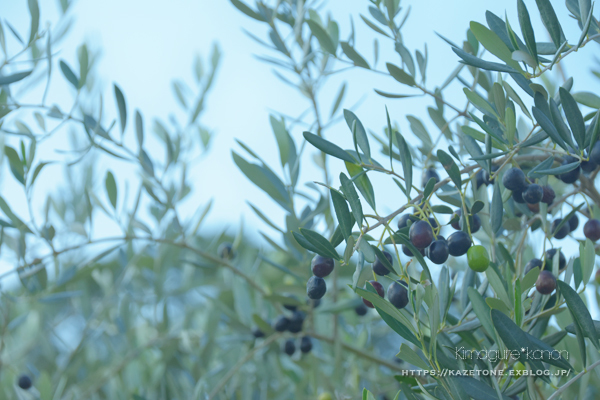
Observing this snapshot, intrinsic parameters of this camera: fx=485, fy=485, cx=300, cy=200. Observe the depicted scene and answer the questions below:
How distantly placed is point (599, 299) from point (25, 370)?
2051 millimetres

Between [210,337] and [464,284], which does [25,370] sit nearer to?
[210,337]

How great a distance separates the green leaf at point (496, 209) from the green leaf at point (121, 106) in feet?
2.72

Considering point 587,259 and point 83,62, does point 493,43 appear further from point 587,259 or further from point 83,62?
point 83,62

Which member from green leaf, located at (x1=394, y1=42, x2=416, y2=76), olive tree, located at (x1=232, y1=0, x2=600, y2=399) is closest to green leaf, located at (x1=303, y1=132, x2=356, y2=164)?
olive tree, located at (x1=232, y1=0, x2=600, y2=399)

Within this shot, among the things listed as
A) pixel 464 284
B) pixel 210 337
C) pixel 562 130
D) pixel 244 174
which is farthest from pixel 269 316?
pixel 562 130

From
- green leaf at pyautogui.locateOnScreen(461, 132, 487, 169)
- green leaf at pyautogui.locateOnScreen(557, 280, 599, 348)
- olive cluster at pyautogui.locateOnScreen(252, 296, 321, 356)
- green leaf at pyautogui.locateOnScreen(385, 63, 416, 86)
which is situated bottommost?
olive cluster at pyautogui.locateOnScreen(252, 296, 321, 356)

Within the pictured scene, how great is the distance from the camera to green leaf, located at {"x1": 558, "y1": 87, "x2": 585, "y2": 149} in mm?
629

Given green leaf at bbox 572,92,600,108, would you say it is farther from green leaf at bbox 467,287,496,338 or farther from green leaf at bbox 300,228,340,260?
green leaf at bbox 300,228,340,260

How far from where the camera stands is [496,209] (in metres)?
0.77

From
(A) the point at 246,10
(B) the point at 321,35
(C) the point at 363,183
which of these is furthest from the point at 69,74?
(C) the point at 363,183

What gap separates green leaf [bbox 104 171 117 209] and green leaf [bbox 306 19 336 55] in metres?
0.64

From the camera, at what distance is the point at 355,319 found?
1.63 meters

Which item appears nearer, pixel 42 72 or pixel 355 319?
pixel 42 72

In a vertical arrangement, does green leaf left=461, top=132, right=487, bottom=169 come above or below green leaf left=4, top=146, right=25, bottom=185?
above
